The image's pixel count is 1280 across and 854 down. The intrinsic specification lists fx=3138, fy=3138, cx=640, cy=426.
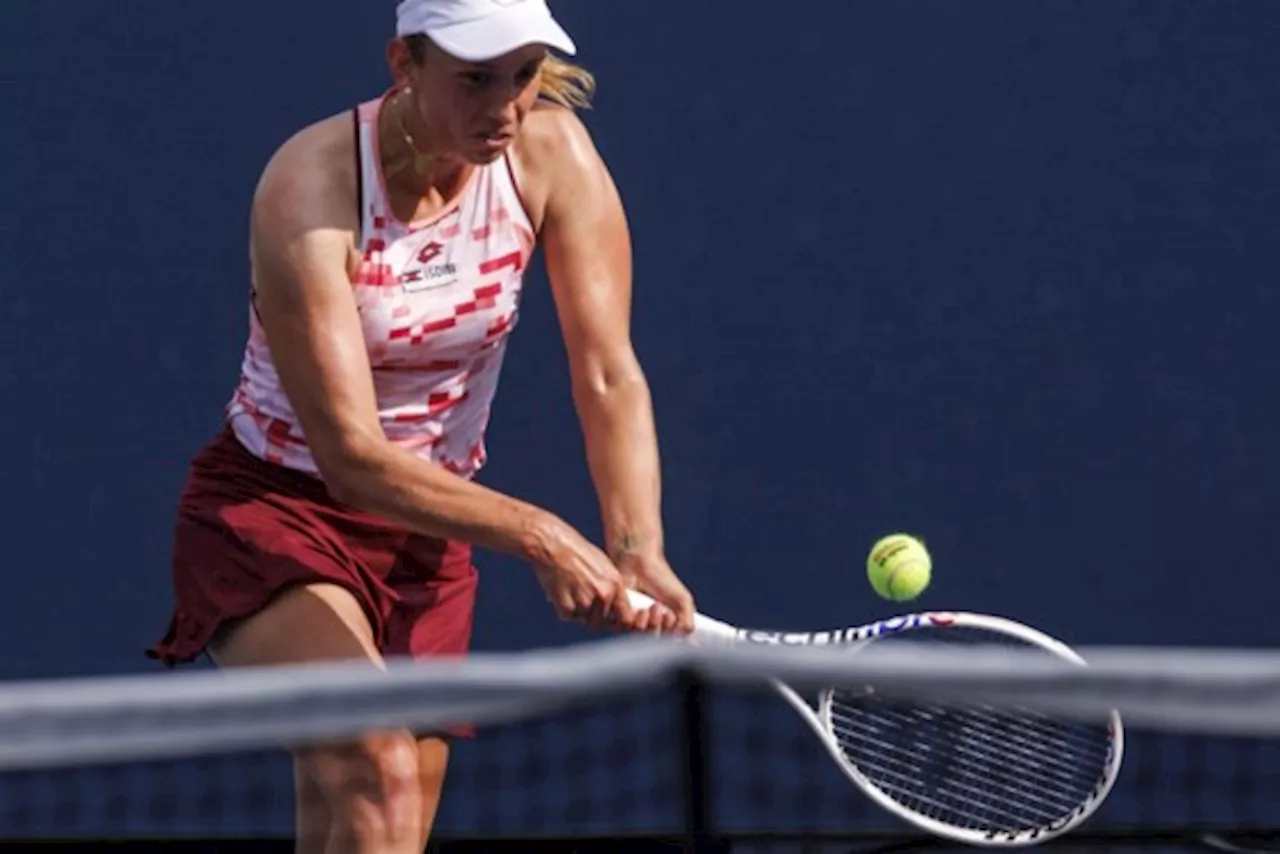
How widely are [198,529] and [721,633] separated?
2.11 feet

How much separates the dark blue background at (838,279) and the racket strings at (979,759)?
9.3 inches

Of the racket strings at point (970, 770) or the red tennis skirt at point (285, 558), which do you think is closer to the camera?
the red tennis skirt at point (285, 558)

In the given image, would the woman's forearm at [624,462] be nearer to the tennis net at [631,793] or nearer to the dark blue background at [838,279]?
the tennis net at [631,793]

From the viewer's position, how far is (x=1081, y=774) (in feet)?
15.6

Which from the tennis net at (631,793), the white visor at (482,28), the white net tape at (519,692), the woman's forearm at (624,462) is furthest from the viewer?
the tennis net at (631,793)

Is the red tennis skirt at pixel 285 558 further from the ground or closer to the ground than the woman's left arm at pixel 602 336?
closer to the ground

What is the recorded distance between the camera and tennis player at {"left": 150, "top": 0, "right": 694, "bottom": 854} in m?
3.47

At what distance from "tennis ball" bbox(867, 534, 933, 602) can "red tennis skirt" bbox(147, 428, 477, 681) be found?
1.06 meters

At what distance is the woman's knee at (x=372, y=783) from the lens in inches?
138

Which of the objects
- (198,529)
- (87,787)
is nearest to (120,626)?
(87,787)

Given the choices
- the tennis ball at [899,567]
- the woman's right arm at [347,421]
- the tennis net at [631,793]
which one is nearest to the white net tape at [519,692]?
the woman's right arm at [347,421]

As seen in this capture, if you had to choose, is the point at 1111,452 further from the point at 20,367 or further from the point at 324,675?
the point at 324,675

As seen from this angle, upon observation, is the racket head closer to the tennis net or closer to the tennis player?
the tennis net

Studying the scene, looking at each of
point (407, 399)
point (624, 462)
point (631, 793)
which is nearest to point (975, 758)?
point (631, 793)
